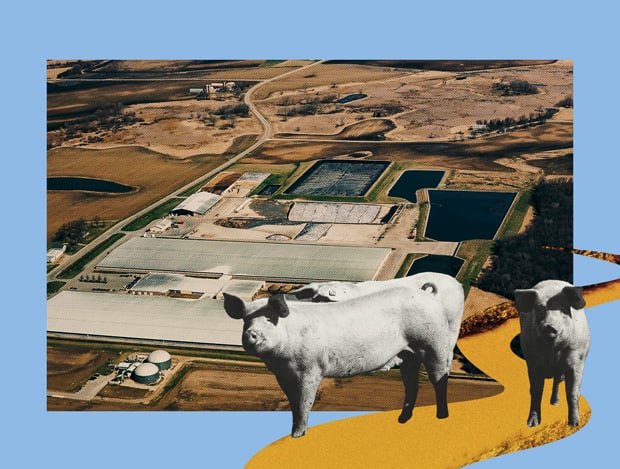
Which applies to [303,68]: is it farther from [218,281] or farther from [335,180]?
[218,281]

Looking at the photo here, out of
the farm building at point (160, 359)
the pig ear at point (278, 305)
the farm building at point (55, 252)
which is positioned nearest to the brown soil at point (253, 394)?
the farm building at point (160, 359)

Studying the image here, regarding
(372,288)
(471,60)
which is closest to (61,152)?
(471,60)

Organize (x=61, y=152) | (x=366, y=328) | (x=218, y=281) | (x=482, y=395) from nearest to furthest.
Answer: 1. (x=366, y=328)
2. (x=482, y=395)
3. (x=218, y=281)
4. (x=61, y=152)


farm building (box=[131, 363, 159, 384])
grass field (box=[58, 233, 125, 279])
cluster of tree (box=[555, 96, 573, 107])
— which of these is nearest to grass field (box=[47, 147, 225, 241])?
grass field (box=[58, 233, 125, 279])

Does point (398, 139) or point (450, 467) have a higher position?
point (398, 139)

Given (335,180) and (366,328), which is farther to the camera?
(335,180)

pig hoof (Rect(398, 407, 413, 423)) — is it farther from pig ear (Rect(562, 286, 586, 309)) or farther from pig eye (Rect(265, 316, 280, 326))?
pig eye (Rect(265, 316, 280, 326))
